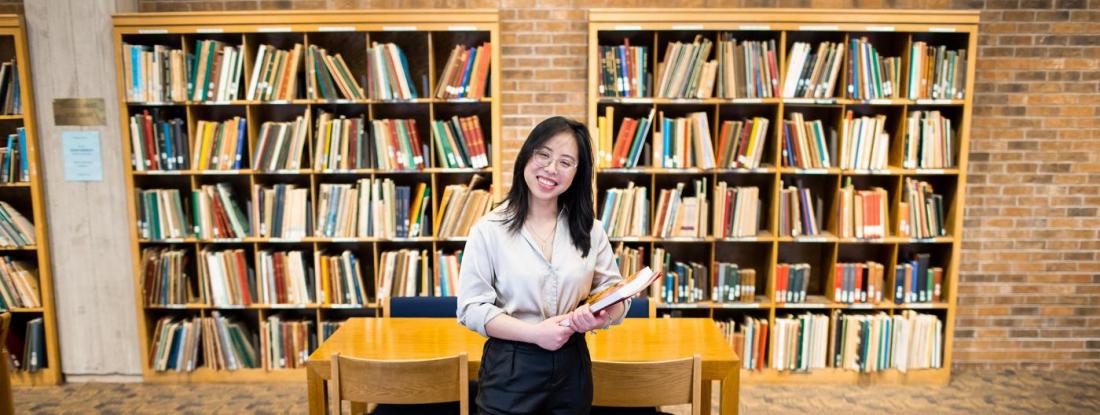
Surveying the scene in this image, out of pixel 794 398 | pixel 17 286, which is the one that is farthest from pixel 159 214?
pixel 794 398

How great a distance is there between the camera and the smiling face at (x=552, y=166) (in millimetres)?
1637

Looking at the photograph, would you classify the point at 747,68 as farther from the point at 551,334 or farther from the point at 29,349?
the point at 29,349

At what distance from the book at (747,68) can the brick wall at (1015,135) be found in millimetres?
396

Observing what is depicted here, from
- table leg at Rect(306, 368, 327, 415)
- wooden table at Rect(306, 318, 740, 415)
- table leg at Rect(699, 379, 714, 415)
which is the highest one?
wooden table at Rect(306, 318, 740, 415)

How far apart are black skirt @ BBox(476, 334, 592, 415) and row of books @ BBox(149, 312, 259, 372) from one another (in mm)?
2709

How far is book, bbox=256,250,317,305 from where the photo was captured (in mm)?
3746

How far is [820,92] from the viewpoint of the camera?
3.60 meters

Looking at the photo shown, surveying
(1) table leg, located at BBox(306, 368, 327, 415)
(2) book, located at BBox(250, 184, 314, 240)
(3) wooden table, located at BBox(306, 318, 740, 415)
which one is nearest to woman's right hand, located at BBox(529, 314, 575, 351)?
(3) wooden table, located at BBox(306, 318, 740, 415)

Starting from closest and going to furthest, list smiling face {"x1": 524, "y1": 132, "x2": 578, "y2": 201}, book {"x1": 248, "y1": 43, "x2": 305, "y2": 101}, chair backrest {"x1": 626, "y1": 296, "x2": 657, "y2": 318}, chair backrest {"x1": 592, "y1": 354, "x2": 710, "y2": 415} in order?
smiling face {"x1": 524, "y1": 132, "x2": 578, "y2": 201}, chair backrest {"x1": 592, "y1": 354, "x2": 710, "y2": 415}, chair backrest {"x1": 626, "y1": 296, "x2": 657, "y2": 318}, book {"x1": 248, "y1": 43, "x2": 305, "y2": 101}

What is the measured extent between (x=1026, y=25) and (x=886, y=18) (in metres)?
1.01

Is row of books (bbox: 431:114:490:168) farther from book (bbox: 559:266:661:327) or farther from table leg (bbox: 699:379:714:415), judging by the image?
book (bbox: 559:266:661:327)

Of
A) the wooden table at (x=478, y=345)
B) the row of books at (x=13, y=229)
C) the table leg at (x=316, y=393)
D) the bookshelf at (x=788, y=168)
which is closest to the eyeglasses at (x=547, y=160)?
the wooden table at (x=478, y=345)

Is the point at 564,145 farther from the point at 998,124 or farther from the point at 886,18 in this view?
Result: the point at 998,124

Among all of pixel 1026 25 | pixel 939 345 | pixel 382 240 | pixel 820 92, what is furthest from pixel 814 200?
pixel 382 240
